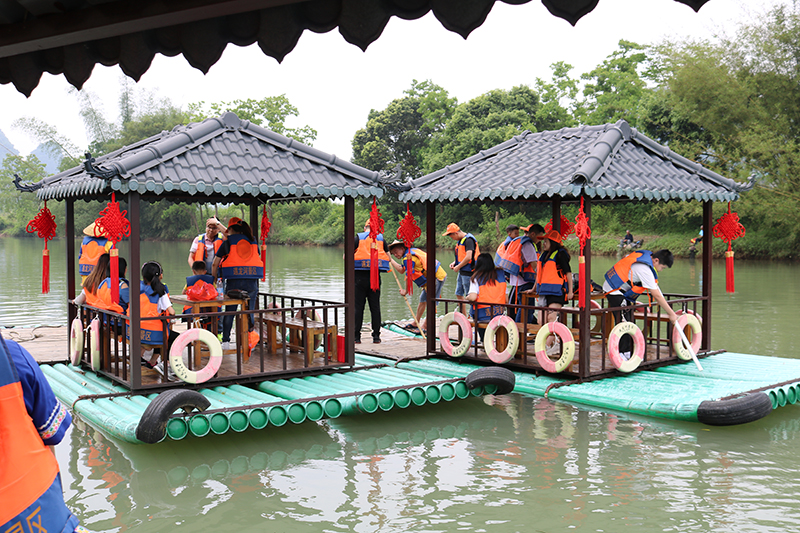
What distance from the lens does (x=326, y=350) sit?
866cm

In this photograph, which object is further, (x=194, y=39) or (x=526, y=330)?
(x=526, y=330)

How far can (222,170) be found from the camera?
26.1 feet

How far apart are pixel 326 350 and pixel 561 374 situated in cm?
279

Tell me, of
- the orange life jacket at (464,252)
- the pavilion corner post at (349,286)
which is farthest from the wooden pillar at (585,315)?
the pavilion corner post at (349,286)

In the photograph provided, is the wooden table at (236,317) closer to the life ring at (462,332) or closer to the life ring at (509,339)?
the life ring at (462,332)

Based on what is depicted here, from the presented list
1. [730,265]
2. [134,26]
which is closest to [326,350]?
[730,265]

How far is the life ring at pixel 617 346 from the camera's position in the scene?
860 cm

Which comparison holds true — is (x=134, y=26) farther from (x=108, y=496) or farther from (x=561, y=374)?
(x=561, y=374)

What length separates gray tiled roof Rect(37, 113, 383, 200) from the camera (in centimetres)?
736

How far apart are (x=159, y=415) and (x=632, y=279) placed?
5.65m

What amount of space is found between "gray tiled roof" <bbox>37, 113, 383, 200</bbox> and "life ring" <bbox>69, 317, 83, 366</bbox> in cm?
155

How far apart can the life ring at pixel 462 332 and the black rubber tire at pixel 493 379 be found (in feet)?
4.64

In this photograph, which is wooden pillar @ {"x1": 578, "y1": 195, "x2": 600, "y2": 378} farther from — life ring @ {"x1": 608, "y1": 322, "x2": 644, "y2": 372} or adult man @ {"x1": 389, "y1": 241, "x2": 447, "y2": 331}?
adult man @ {"x1": 389, "y1": 241, "x2": 447, "y2": 331}

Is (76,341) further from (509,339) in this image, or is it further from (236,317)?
(509,339)
